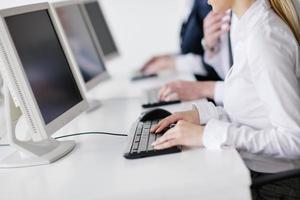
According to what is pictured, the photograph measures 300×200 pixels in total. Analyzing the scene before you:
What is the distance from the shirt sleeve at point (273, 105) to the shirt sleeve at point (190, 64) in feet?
4.91

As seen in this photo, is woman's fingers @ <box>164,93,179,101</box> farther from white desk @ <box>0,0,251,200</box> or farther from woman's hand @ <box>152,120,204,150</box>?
woman's hand @ <box>152,120,204,150</box>

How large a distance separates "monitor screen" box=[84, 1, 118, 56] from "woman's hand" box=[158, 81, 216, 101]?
38.8 inches

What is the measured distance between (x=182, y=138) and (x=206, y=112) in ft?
1.02

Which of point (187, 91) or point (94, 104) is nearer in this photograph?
point (187, 91)

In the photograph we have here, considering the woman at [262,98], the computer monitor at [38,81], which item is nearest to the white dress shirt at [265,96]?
the woman at [262,98]

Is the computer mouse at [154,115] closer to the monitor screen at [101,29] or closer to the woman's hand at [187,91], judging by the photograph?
the woman's hand at [187,91]

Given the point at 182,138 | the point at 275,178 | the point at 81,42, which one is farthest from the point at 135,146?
the point at 81,42

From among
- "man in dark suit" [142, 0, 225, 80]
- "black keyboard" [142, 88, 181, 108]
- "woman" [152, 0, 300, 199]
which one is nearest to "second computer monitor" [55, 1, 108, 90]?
"black keyboard" [142, 88, 181, 108]

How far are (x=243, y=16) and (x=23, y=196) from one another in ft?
2.52

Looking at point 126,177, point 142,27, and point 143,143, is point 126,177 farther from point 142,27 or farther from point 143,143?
point 142,27

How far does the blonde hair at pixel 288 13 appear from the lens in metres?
1.30

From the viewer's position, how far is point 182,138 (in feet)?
4.15

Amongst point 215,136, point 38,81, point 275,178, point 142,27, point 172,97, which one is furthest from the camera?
point 142,27

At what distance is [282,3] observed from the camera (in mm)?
1312
